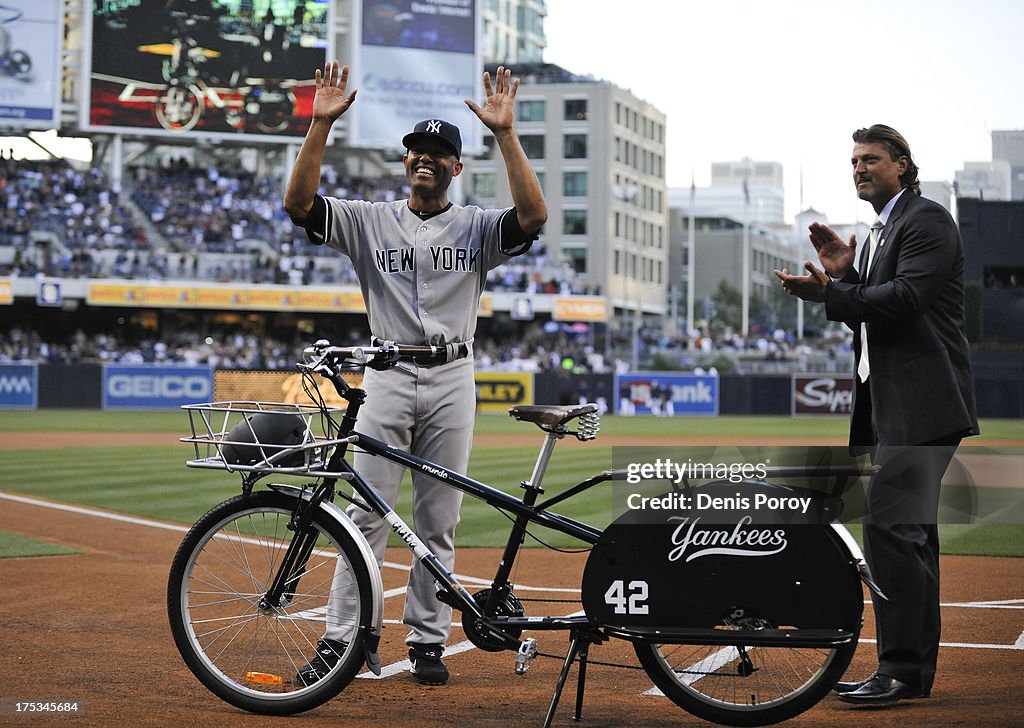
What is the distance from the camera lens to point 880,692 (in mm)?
4531

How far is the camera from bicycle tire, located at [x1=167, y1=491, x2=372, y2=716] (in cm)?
441

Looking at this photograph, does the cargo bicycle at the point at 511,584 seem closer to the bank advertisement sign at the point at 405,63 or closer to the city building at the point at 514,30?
the bank advertisement sign at the point at 405,63

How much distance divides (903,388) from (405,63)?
48.2 m

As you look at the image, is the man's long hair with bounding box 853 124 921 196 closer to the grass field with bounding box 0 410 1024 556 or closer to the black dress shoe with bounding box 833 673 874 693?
the grass field with bounding box 0 410 1024 556

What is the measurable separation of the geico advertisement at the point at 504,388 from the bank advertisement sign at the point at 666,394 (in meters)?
2.90

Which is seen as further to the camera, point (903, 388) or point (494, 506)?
point (903, 388)

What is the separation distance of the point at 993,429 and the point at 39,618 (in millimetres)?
25279

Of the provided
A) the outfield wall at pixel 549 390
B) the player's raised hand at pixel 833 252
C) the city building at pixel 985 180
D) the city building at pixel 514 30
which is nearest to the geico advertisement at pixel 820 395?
the outfield wall at pixel 549 390

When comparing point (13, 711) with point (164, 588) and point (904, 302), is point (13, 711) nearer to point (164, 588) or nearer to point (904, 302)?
point (164, 588)

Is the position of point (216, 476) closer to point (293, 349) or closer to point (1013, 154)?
point (1013, 154)

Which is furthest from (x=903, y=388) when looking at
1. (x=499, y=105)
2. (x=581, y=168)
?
(x=581, y=168)

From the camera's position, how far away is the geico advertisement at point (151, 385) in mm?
34781

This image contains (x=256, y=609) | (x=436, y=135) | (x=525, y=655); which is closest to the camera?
(x=525, y=655)

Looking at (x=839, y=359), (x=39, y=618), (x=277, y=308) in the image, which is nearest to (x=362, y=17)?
(x=277, y=308)
